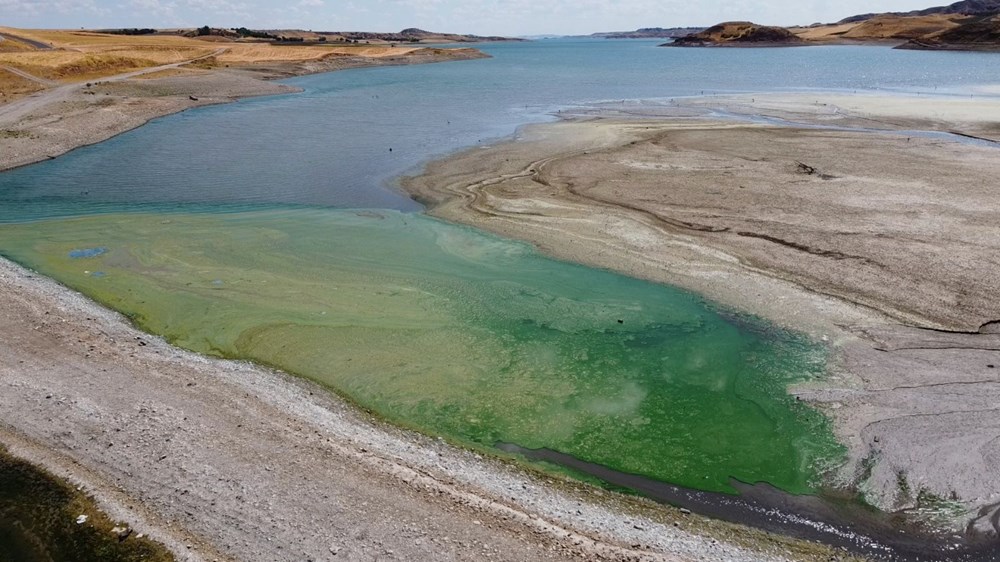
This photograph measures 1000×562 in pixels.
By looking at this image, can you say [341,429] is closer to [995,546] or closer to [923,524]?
[923,524]

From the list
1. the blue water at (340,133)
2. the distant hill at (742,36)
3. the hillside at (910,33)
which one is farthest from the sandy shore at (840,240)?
the distant hill at (742,36)

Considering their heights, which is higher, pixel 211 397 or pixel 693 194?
pixel 693 194

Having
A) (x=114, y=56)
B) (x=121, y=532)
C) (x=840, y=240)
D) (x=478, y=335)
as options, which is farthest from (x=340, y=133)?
(x=114, y=56)

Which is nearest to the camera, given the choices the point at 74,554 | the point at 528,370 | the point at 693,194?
the point at 74,554

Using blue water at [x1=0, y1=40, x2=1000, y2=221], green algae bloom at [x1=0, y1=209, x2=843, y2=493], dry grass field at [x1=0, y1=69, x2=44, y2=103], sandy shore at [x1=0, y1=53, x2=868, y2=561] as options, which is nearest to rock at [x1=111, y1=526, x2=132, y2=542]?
sandy shore at [x1=0, y1=53, x2=868, y2=561]

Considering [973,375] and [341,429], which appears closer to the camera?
[341,429]

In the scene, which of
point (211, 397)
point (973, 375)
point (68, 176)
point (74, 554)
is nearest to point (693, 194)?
point (973, 375)
